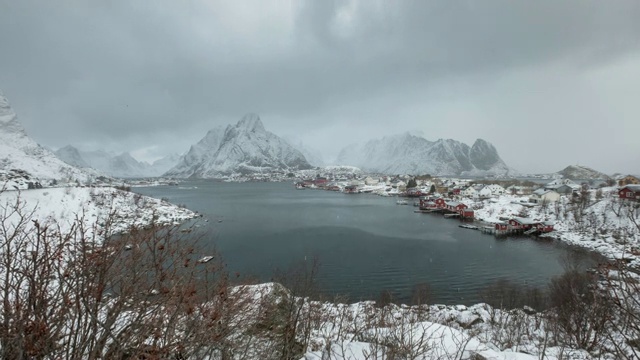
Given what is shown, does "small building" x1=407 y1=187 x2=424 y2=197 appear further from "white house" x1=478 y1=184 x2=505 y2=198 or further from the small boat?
the small boat

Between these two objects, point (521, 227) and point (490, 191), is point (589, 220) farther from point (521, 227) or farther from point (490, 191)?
point (490, 191)

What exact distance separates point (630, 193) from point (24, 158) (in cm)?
9441

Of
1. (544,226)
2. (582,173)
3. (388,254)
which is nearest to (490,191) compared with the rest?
(544,226)

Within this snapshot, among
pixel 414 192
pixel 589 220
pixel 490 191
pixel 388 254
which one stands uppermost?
pixel 490 191

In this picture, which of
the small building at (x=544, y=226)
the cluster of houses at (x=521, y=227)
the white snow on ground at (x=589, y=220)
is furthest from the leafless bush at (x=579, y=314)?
the small building at (x=544, y=226)

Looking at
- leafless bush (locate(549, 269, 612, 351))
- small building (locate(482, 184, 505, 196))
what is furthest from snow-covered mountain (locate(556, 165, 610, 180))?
leafless bush (locate(549, 269, 612, 351))

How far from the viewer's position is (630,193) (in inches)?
1114

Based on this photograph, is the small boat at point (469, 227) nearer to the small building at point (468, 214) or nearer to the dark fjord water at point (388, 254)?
the dark fjord water at point (388, 254)

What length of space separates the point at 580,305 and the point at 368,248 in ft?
43.6

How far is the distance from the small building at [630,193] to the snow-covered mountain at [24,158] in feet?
232

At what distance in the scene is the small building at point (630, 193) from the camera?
27.6 metres

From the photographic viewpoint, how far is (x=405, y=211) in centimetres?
3900

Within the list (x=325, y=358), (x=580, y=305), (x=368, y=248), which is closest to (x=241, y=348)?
(x=325, y=358)

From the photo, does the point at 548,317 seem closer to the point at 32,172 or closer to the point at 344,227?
the point at 344,227
